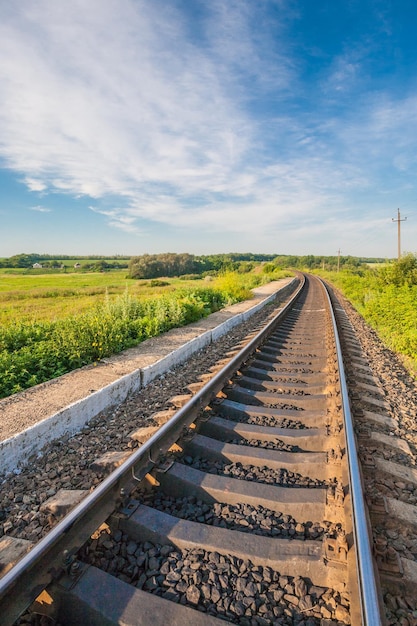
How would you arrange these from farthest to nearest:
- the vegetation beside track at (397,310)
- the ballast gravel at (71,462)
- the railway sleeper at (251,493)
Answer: the vegetation beside track at (397,310), the ballast gravel at (71,462), the railway sleeper at (251,493)

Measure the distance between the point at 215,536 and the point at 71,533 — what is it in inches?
34.5

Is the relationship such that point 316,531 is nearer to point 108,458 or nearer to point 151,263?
point 108,458

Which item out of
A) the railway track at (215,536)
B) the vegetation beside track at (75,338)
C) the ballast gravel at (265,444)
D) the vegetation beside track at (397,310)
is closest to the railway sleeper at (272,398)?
the railway track at (215,536)

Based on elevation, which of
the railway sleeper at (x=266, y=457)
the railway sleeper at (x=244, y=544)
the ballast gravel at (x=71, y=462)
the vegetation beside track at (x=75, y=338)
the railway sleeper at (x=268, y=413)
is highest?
the vegetation beside track at (x=75, y=338)

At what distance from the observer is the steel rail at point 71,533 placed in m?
1.84

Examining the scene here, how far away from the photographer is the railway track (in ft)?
6.28

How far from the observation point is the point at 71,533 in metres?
2.24

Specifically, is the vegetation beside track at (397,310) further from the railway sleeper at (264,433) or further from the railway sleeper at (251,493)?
the railway sleeper at (251,493)

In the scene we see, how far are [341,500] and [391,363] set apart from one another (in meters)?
5.68

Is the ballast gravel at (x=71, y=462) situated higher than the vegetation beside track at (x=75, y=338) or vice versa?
the vegetation beside track at (x=75, y=338)

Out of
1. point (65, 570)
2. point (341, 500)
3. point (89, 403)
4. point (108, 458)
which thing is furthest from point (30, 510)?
point (341, 500)

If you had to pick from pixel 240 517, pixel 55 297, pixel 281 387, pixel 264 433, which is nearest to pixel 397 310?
pixel 281 387

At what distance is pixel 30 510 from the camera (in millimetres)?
2906

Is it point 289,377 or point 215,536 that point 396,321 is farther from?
point 215,536
